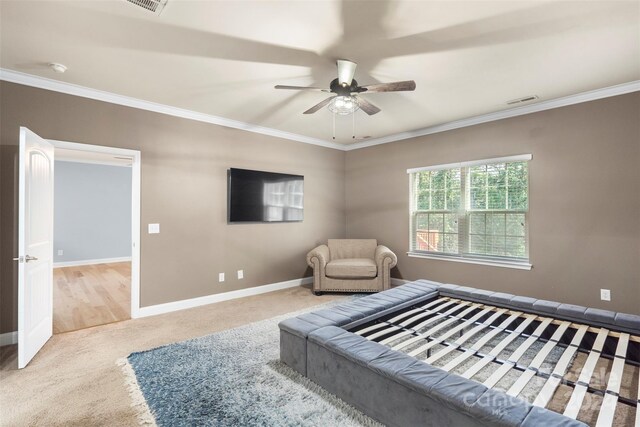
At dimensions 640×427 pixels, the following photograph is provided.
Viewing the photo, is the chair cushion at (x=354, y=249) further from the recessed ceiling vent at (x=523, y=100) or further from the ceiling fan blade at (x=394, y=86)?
the ceiling fan blade at (x=394, y=86)

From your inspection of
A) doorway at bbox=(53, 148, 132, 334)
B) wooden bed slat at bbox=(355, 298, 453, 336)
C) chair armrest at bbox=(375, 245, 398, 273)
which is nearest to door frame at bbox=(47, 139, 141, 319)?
doorway at bbox=(53, 148, 132, 334)

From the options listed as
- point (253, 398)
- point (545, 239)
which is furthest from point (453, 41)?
point (253, 398)

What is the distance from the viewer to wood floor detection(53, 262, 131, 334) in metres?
3.55

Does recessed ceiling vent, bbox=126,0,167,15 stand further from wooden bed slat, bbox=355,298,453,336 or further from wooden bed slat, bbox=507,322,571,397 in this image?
wooden bed slat, bbox=507,322,571,397

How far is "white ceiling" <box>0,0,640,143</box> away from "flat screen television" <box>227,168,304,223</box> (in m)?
1.29

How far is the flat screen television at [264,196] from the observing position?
14.6 ft

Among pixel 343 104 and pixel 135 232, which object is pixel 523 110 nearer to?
pixel 343 104

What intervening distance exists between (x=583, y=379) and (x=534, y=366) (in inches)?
9.3

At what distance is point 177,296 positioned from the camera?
154 inches

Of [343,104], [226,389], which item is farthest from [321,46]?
[226,389]

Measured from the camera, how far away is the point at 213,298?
4.23 meters

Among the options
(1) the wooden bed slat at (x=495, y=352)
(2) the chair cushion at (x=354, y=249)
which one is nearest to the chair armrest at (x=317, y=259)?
(2) the chair cushion at (x=354, y=249)

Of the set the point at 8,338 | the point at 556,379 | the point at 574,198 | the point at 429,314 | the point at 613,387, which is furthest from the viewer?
the point at 574,198

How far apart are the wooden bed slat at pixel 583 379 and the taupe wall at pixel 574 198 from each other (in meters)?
1.45
